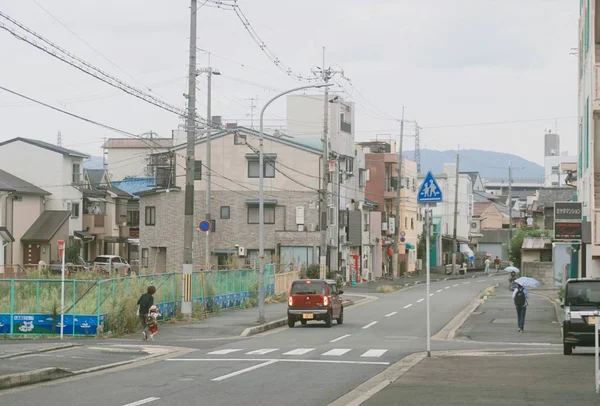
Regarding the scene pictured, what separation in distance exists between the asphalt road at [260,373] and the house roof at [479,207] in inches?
4279

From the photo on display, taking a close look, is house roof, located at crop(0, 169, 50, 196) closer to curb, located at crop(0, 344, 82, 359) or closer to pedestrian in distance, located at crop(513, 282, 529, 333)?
pedestrian in distance, located at crop(513, 282, 529, 333)

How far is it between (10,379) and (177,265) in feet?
166

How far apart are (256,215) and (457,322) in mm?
30772

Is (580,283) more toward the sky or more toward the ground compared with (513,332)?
more toward the sky

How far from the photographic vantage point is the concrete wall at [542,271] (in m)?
70.2

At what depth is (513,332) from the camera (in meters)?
33.2

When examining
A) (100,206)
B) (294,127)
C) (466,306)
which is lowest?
(466,306)

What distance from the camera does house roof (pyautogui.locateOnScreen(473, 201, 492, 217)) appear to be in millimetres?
142725

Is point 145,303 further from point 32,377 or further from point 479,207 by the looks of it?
point 479,207

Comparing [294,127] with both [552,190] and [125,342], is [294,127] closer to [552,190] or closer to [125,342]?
[552,190]

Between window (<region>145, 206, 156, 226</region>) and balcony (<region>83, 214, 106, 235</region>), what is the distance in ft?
32.0

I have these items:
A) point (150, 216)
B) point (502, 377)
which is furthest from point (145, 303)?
point (150, 216)

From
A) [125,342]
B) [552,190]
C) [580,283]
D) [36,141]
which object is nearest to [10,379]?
[125,342]

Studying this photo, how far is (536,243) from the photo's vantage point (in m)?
74.8
